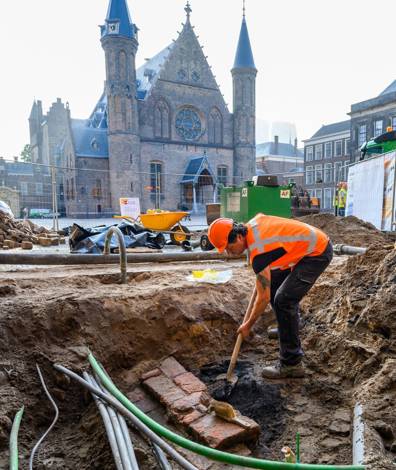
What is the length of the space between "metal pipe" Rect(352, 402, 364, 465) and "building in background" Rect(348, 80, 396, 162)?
33.4m

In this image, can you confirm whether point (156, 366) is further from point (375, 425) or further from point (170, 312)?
point (375, 425)

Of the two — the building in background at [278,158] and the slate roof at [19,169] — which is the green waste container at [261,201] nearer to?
the slate roof at [19,169]

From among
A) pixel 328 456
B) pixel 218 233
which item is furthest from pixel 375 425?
pixel 218 233

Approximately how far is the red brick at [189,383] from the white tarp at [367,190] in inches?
316

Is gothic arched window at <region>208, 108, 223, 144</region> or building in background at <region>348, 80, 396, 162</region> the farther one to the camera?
gothic arched window at <region>208, 108, 223, 144</region>

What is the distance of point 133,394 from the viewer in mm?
3375

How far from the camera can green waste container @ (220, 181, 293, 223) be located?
9.02 m

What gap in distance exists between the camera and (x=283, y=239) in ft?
10.2

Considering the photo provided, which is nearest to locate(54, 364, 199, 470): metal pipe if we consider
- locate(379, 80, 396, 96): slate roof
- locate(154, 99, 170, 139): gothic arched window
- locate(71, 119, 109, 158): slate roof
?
locate(154, 99, 170, 139): gothic arched window

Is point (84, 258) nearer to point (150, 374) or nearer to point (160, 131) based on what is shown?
point (150, 374)

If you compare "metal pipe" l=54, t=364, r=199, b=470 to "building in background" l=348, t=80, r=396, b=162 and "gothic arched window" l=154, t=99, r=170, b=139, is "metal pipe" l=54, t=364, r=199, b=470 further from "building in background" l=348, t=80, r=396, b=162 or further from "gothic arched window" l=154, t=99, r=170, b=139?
"building in background" l=348, t=80, r=396, b=162

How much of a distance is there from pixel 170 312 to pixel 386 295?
2.22 metres

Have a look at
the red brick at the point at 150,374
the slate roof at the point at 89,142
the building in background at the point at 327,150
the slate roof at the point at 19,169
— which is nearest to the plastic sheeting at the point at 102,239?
the red brick at the point at 150,374

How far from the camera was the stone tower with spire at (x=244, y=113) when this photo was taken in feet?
113
